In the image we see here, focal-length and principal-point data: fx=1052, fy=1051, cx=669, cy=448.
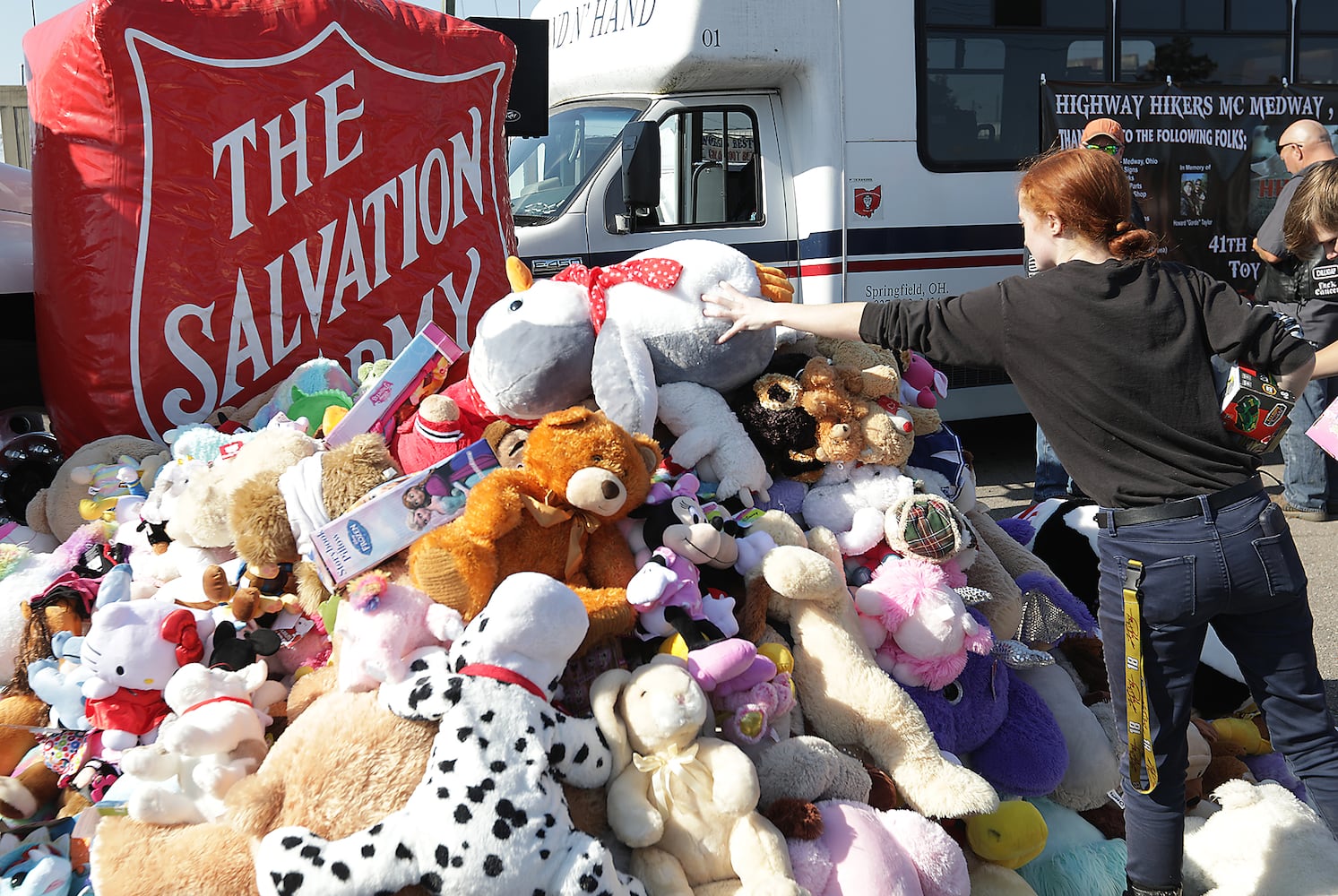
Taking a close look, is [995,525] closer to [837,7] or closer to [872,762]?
[872,762]

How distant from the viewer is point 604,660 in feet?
7.35

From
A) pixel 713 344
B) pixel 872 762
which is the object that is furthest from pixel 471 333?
pixel 872 762

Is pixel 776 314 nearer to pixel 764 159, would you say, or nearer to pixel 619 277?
pixel 619 277

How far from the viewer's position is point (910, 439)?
9.03 feet

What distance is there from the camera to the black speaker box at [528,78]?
6.21 m

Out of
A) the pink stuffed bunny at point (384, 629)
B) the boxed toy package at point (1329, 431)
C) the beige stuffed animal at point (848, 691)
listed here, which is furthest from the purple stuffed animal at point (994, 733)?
the pink stuffed bunny at point (384, 629)

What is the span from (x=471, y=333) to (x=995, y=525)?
2.27m

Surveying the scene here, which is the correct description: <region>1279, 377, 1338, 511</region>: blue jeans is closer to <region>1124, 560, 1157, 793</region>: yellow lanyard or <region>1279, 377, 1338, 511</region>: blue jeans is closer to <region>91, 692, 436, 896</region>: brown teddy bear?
<region>1124, 560, 1157, 793</region>: yellow lanyard

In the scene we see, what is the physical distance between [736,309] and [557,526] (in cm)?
71

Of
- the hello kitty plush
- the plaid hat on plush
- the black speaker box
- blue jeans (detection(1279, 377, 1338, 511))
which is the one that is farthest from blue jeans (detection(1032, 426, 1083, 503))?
the hello kitty plush

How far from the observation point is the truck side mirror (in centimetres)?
601

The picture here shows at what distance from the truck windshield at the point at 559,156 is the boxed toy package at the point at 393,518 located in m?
3.82

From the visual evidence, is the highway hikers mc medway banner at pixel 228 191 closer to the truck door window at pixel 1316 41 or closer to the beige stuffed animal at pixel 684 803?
the beige stuffed animal at pixel 684 803

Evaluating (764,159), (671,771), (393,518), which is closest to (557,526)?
(393,518)
